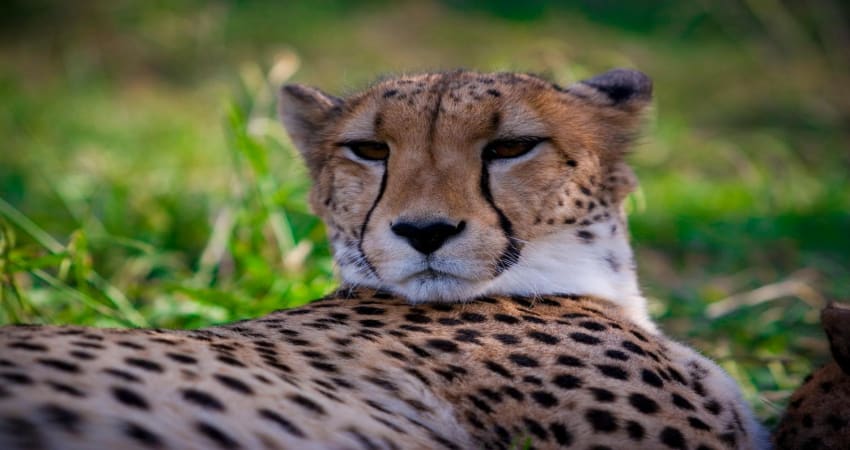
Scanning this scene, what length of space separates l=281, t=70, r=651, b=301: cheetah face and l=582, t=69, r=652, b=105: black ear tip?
1 cm

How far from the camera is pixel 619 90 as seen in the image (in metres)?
2.36

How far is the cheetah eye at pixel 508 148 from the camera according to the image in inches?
80.0

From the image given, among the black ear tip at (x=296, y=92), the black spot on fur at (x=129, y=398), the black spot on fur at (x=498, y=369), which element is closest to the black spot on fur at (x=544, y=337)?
the black spot on fur at (x=498, y=369)

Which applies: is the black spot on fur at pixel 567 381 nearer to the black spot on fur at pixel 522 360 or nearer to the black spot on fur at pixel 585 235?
the black spot on fur at pixel 522 360

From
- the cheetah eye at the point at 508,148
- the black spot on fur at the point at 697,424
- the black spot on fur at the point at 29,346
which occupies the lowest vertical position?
the black spot on fur at the point at 697,424

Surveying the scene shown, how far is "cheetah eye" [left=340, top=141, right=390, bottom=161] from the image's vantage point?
211 centimetres

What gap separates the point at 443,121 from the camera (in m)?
2.01

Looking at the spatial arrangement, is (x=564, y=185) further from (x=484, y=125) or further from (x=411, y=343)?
(x=411, y=343)

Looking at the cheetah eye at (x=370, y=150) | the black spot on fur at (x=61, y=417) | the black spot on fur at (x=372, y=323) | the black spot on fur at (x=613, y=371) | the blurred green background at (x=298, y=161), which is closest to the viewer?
the black spot on fur at (x=61, y=417)

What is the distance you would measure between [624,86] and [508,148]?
44 cm

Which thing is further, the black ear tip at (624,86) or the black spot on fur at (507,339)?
the black ear tip at (624,86)

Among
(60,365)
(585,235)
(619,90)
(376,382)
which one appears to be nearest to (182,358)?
(60,365)

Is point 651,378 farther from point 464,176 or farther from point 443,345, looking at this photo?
point 464,176

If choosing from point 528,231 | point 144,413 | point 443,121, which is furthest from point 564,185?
point 144,413
